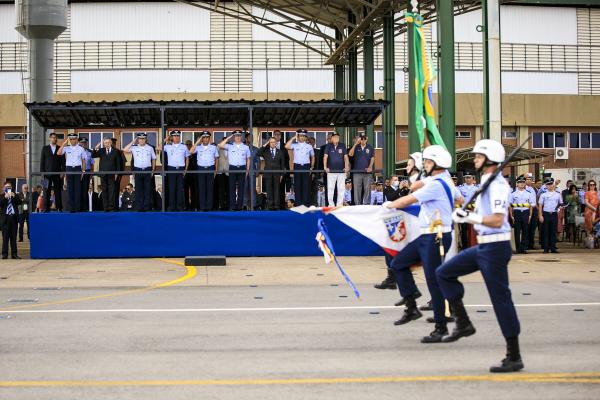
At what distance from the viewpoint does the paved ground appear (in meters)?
7.77

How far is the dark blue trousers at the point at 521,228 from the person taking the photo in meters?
25.0

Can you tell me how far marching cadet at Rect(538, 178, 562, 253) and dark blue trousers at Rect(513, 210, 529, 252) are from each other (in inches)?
24.9

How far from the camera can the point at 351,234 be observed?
2336cm

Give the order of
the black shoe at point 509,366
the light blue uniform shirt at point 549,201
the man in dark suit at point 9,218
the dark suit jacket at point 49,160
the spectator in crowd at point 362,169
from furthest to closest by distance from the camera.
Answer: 1. the light blue uniform shirt at point 549,201
2. the man in dark suit at point 9,218
3. the spectator in crowd at point 362,169
4. the dark suit jacket at point 49,160
5. the black shoe at point 509,366

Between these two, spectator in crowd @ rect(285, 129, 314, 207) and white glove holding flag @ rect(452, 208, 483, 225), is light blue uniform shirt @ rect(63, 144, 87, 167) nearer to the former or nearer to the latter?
spectator in crowd @ rect(285, 129, 314, 207)

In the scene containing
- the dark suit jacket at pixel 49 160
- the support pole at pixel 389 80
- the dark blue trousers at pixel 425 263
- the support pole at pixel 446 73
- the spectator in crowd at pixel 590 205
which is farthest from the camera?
the support pole at pixel 389 80

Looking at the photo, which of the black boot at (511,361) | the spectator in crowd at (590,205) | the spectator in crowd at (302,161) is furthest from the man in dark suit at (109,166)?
the black boot at (511,361)

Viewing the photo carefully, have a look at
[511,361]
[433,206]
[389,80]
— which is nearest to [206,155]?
[389,80]

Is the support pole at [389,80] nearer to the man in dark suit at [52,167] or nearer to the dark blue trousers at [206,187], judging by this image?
the dark blue trousers at [206,187]

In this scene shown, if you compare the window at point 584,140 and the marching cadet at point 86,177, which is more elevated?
the window at point 584,140

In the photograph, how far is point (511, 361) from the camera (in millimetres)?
8375

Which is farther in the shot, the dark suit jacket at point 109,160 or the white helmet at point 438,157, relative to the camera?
the dark suit jacket at point 109,160

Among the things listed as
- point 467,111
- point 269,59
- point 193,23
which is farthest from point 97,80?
point 467,111

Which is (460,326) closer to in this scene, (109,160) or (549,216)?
(109,160)
